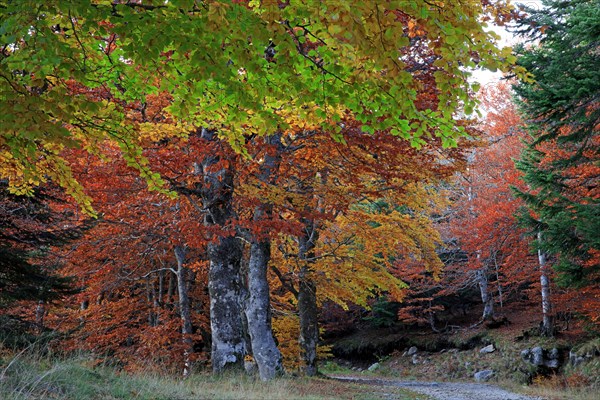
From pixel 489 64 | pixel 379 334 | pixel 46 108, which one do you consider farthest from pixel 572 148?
pixel 379 334

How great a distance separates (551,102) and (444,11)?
7.77 meters

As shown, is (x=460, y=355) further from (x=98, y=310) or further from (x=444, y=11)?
(x=444, y=11)

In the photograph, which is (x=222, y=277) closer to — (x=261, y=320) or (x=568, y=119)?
(x=261, y=320)

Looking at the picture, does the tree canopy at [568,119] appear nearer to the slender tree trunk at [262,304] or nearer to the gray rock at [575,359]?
the slender tree trunk at [262,304]

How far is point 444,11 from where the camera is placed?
3590 millimetres

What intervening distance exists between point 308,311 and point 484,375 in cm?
870

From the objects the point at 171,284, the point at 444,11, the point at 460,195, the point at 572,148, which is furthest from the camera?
the point at 460,195

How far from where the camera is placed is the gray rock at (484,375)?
18406 millimetres

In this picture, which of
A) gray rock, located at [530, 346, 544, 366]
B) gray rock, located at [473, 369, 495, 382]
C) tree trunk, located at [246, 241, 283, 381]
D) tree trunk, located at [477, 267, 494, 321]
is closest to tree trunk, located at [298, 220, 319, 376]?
tree trunk, located at [246, 241, 283, 381]

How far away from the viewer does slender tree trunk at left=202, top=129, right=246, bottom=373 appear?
9.60 metres

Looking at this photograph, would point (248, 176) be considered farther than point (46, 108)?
Yes

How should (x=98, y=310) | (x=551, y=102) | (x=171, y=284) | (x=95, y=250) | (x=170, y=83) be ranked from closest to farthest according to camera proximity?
(x=170, y=83)
(x=551, y=102)
(x=95, y=250)
(x=98, y=310)
(x=171, y=284)

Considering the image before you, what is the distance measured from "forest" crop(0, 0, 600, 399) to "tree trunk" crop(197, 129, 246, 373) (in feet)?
0.15

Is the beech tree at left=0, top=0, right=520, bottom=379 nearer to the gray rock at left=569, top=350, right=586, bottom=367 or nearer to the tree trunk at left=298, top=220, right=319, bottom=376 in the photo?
the tree trunk at left=298, top=220, right=319, bottom=376
